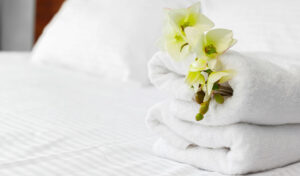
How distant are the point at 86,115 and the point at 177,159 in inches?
14.9

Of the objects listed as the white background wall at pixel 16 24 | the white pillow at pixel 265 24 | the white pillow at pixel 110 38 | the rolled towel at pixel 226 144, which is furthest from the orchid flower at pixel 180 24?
the white background wall at pixel 16 24

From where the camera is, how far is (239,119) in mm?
597

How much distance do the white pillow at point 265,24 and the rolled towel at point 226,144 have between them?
0.37 meters

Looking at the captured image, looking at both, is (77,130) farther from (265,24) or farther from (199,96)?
(265,24)

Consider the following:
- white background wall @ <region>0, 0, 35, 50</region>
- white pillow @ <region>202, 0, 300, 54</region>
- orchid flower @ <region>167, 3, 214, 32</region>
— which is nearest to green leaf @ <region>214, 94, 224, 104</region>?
orchid flower @ <region>167, 3, 214, 32</region>

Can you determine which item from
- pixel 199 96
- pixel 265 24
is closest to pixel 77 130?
pixel 199 96

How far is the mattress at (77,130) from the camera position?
0.67 meters

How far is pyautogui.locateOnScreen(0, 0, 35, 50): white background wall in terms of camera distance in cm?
301

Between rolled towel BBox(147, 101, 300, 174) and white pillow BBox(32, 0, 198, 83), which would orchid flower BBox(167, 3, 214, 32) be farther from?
white pillow BBox(32, 0, 198, 83)

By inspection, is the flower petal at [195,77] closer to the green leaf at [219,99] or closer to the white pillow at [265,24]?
the green leaf at [219,99]

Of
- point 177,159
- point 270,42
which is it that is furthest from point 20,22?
point 177,159

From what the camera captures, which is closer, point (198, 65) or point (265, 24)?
point (198, 65)

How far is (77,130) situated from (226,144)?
1.27 feet

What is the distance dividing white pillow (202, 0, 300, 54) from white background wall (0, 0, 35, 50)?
2148mm
